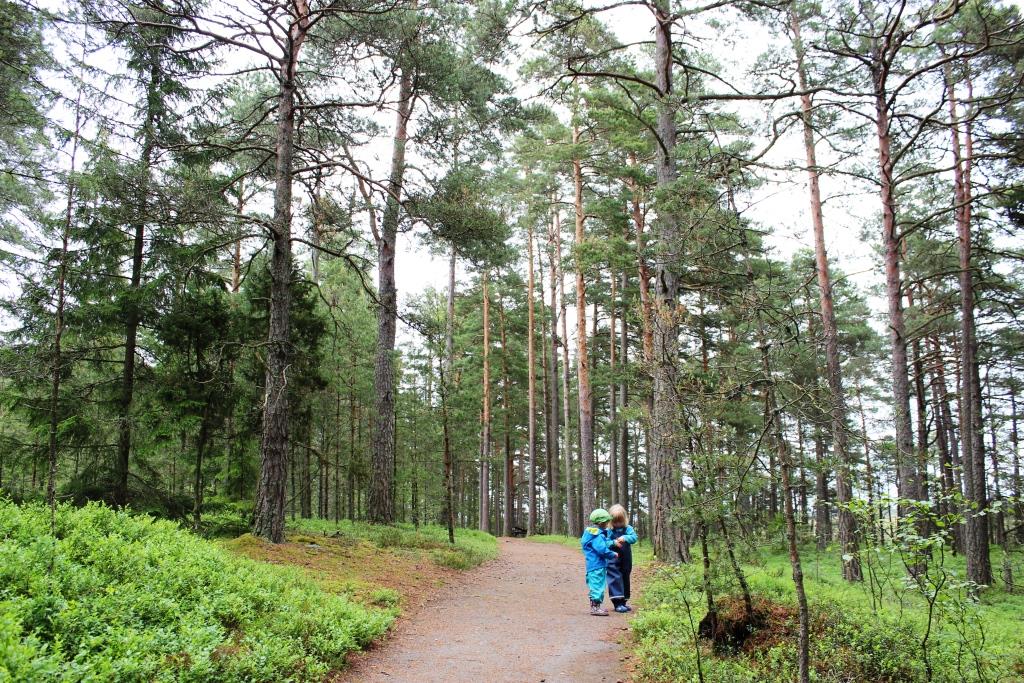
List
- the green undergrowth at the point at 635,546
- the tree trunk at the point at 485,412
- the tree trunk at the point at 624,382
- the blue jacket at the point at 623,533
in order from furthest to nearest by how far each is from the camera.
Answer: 1. the tree trunk at the point at 485,412
2. the tree trunk at the point at 624,382
3. the green undergrowth at the point at 635,546
4. the blue jacket at the point at 623,533

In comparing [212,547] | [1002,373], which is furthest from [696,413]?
[1002,373]

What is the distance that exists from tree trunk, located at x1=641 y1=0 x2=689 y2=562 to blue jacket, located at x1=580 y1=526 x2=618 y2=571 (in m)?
0.92

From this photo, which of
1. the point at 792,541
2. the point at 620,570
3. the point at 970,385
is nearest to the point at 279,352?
the point at 620,570

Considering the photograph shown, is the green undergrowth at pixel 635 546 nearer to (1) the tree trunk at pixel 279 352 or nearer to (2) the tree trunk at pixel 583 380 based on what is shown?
(2) the tree trunk at pixel 583 380

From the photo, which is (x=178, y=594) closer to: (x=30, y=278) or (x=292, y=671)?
(x=292, y=671)

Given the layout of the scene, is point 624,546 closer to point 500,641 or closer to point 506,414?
point 500,641

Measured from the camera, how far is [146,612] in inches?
167

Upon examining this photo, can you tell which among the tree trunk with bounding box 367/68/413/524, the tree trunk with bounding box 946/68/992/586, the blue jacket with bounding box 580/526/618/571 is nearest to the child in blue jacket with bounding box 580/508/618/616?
the blue jacket with bounding box 580/526/618/571

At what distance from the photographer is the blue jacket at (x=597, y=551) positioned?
766cm

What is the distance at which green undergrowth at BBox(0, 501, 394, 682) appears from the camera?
11.2 ft

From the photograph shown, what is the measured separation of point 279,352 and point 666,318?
6424 millimetres

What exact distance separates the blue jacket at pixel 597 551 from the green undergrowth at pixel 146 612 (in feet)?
9.30

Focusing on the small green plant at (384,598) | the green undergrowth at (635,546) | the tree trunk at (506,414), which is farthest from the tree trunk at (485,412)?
the small green plant at (384,598)

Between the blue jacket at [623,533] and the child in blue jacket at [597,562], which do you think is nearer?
the child in blue jacket at [597,562]
